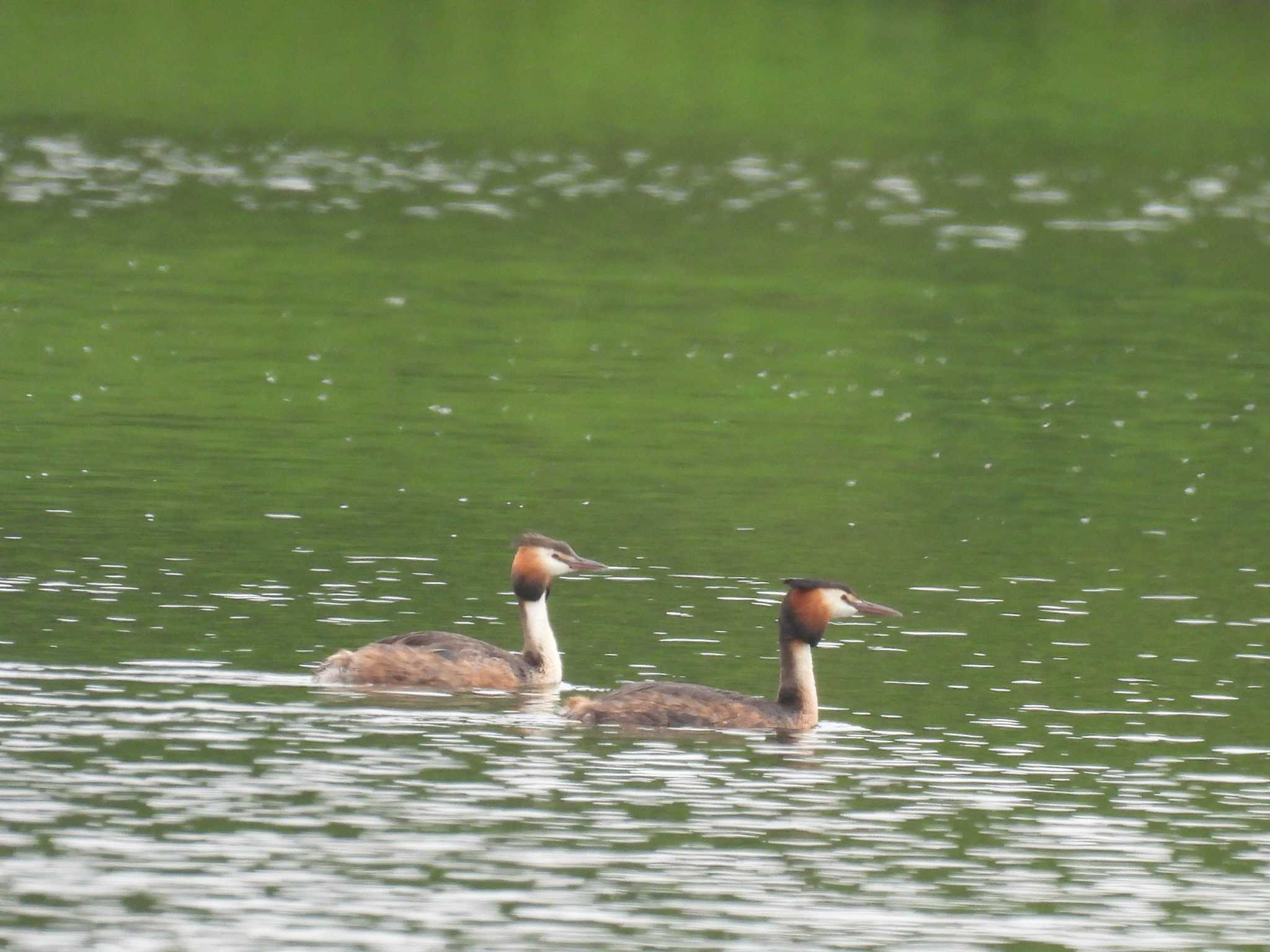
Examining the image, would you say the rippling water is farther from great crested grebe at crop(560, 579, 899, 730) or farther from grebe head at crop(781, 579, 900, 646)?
grebe head at crop(781, 579, 900, 646)

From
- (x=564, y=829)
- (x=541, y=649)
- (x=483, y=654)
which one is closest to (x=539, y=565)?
(x=541, y=649)

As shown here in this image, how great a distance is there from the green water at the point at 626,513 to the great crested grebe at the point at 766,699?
250 millimetres

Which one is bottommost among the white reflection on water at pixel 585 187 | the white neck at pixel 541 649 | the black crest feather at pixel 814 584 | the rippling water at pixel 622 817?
the rippling water at pixel 622 817

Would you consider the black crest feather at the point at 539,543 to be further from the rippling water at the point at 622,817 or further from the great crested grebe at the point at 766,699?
the great crested grebe at the point at 766,699

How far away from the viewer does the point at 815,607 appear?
20.2 metres

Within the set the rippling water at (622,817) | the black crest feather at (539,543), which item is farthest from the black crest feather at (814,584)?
the black crest feather at (539,543)

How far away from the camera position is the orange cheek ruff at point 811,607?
66.0ft

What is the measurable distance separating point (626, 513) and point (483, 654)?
23.2ft

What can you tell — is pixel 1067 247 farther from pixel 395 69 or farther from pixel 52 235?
pixel 395 69

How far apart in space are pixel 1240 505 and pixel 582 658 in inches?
390

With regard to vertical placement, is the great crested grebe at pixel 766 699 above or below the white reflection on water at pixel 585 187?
below

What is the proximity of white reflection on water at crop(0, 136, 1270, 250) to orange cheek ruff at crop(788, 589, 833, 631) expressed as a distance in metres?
30.2

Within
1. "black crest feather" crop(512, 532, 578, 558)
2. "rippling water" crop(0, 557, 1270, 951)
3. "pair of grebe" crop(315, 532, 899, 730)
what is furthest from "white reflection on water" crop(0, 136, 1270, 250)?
"rippling water" crop(0, 557, 1270, 951)

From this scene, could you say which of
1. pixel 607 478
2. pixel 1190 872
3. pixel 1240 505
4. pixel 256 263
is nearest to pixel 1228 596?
pixel 1240 505
